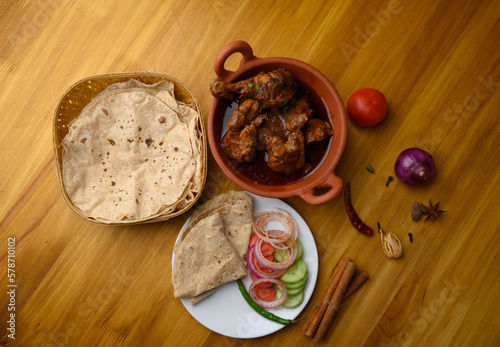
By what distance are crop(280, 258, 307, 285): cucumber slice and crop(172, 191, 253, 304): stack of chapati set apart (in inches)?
11.3

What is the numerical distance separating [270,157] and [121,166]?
1.05 m

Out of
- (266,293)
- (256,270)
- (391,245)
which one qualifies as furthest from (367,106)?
(266,293)

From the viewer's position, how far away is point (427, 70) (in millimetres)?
2457

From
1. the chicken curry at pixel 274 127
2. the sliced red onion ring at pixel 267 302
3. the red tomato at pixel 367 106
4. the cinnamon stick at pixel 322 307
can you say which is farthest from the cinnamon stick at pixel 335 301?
the red tomato at pixel 367 106

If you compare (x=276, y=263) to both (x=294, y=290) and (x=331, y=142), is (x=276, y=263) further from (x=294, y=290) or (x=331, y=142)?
(x=331, y=142)

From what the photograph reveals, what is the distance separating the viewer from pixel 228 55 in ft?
6.16

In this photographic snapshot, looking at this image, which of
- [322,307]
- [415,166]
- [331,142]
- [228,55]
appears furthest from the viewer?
[322,307]

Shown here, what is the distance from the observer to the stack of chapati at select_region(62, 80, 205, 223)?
7.43 ft

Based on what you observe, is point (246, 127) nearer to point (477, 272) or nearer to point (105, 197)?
point (105, 197)

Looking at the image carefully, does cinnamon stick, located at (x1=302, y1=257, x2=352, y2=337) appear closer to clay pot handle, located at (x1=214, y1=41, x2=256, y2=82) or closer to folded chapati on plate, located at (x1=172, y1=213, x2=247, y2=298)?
folded chapati on plate, located at (x1=172, y1=213, x2=247, y2=298)

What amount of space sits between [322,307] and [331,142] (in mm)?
1150

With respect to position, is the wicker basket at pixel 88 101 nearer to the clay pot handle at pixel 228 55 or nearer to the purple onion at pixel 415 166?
the clay pot handle at pixel 228 55

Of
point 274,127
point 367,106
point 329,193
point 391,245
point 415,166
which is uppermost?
point 367,106

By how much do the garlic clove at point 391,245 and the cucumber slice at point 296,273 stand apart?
586 mm
